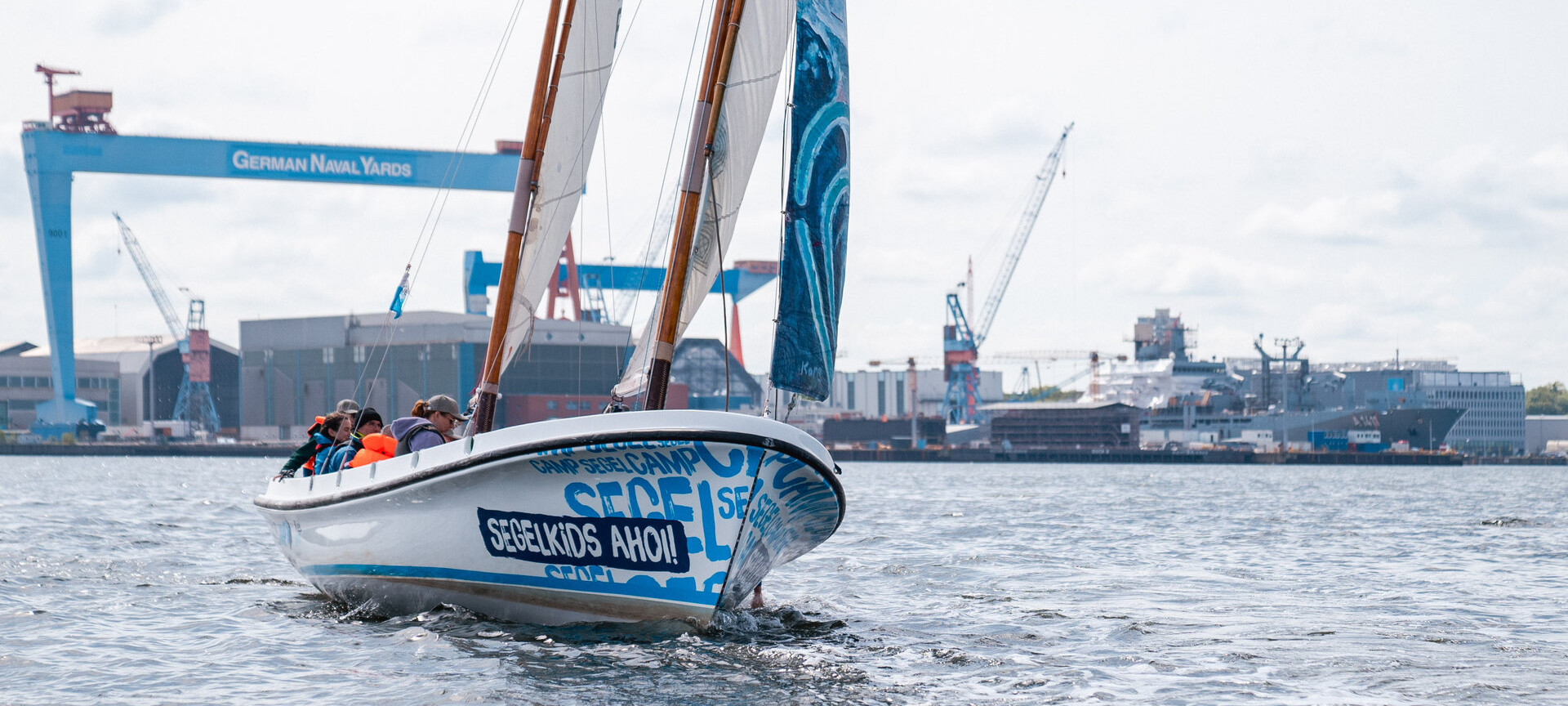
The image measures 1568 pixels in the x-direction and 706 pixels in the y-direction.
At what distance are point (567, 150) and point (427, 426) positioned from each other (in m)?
3.72

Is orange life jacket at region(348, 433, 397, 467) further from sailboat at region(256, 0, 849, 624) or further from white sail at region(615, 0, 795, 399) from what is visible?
white sail at region(615, 0, 795, 399)

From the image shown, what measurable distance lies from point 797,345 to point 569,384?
106 metres

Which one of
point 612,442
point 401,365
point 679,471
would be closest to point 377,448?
point 612,442

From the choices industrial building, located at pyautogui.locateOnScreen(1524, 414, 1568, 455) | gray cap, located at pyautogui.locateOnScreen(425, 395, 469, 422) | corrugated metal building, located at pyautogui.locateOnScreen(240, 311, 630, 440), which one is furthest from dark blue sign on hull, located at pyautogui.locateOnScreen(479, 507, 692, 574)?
industrial building, located at pyautogui.locateOnScreen(1524, 414, 1568, 455)

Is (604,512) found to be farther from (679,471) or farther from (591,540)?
(679,471)

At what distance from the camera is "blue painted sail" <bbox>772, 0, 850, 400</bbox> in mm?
11531

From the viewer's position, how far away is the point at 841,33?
474 inches

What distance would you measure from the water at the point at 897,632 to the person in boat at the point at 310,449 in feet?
4.49

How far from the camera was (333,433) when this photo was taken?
49.9 ft

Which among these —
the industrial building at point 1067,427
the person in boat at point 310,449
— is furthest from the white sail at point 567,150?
the industrial building at point 1067,427

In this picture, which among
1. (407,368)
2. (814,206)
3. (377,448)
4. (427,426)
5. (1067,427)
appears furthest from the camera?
(1067,427)

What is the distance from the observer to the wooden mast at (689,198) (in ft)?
40.7

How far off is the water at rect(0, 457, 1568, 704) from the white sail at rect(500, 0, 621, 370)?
373 cm

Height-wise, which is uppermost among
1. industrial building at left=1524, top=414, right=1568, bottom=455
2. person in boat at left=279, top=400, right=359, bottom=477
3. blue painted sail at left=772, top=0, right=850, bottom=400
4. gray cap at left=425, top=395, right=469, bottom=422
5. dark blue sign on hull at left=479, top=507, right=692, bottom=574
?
blue painted sail at left=772, top=0, right=850, bottom=400
